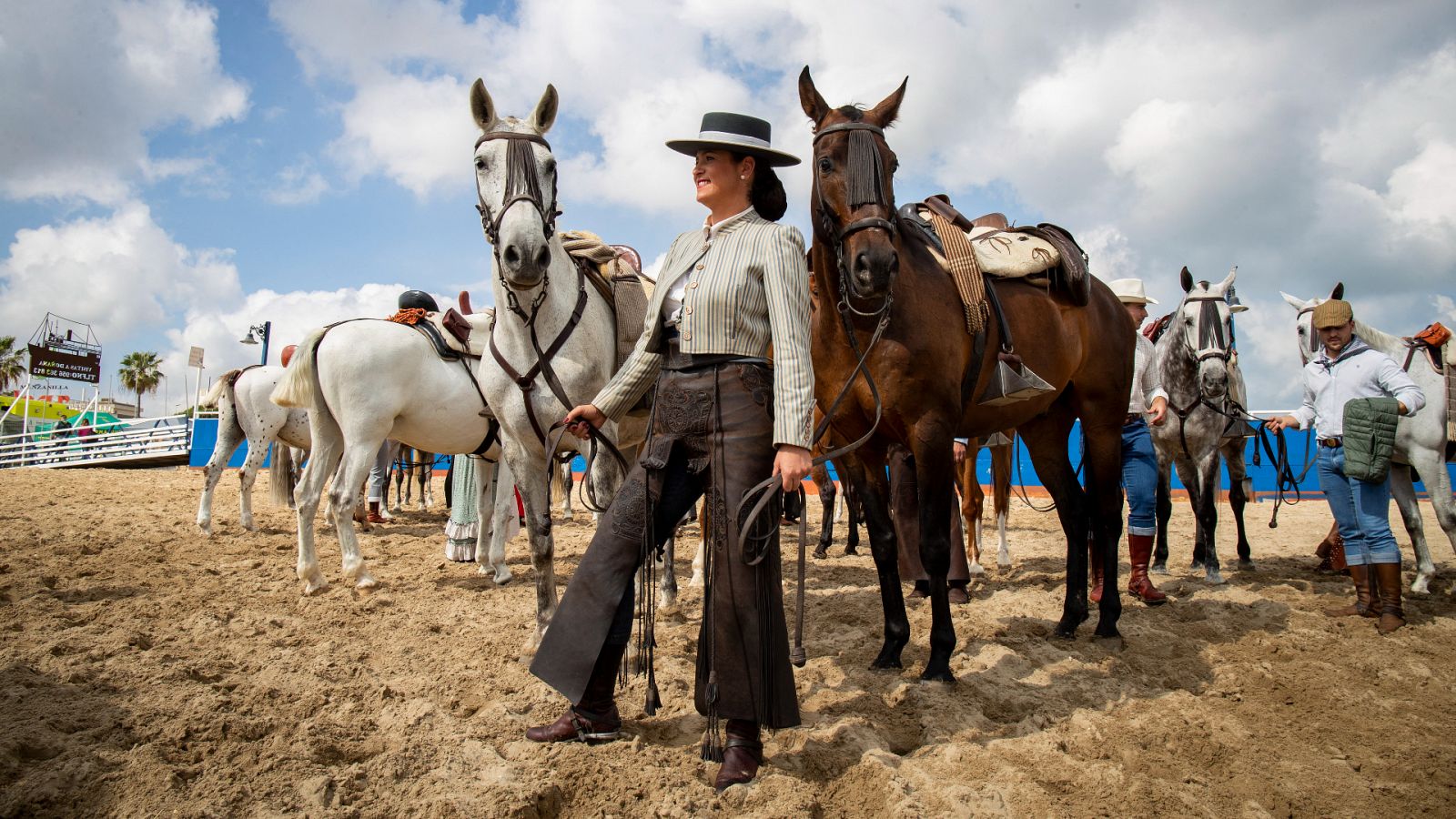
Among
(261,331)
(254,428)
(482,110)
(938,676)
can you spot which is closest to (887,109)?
(482,110)

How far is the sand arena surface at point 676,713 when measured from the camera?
2416 mm

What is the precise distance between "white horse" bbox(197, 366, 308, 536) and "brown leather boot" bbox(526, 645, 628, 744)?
7.47 m

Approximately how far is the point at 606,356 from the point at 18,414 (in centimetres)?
4313

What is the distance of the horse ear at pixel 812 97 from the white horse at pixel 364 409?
3102 mm

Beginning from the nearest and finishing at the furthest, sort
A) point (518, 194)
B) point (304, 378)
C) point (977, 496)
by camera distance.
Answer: point (518, 194) < point (304, 378) < point (977, 496)

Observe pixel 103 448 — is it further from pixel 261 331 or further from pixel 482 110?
pixel 482 110

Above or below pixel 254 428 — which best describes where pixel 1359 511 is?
below

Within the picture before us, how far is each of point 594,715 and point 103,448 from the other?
26386 millimetres

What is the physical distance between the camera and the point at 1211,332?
7.00 metres

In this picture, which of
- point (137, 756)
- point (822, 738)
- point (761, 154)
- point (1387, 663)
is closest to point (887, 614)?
point (822, 738)

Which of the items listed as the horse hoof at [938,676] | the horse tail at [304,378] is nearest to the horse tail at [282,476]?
the horse tail at [304,378]

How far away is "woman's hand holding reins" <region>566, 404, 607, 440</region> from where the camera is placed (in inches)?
112

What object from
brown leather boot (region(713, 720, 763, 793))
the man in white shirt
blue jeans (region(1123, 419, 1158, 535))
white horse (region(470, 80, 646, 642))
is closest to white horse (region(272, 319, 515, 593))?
white horse (region(470, 80, 646, 642))

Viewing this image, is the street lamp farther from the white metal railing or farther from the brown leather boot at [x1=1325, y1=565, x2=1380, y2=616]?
the brown leather boot at [x1=1325, y1=565, x2=1380, y2=616]
